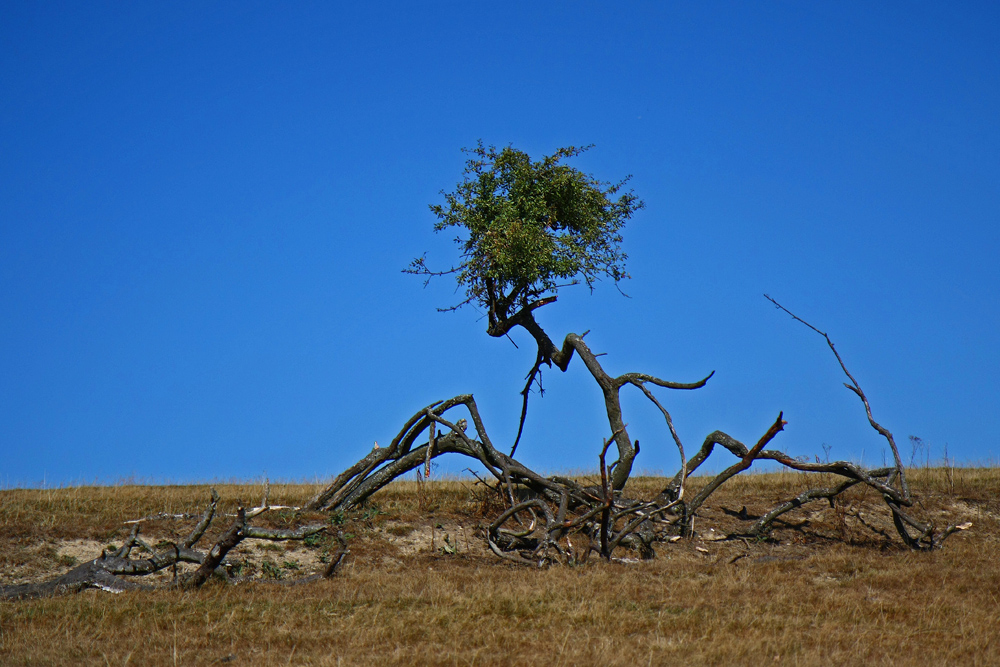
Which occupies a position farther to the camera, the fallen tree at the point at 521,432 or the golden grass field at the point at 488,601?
the fallen tree at the point at 521,432

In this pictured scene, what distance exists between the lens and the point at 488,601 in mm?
11578

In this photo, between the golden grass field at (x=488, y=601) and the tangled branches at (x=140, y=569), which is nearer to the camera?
the golden grass field at (x=488, y=601)

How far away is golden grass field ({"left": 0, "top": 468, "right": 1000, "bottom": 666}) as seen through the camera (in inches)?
384

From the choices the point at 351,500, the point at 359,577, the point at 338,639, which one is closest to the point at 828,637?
the point at 338,639

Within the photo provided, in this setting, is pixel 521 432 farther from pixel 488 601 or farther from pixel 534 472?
pixel 488 601

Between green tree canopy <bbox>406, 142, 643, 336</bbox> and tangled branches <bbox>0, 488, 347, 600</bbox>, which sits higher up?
green tree canopy <bbox>406, 142, 643, 336</bbox>

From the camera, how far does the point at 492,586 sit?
41.7 ft

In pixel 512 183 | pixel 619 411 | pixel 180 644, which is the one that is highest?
pixel 512 183

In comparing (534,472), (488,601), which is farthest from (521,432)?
(488,601)

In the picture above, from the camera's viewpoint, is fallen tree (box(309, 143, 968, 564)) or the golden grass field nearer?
the golden grass field

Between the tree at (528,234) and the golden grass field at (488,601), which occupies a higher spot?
the tree at (528,234)

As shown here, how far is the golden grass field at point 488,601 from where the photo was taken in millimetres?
9758

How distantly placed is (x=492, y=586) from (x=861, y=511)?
429 inches

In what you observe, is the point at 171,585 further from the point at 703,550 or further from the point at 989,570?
the point at 989,570
